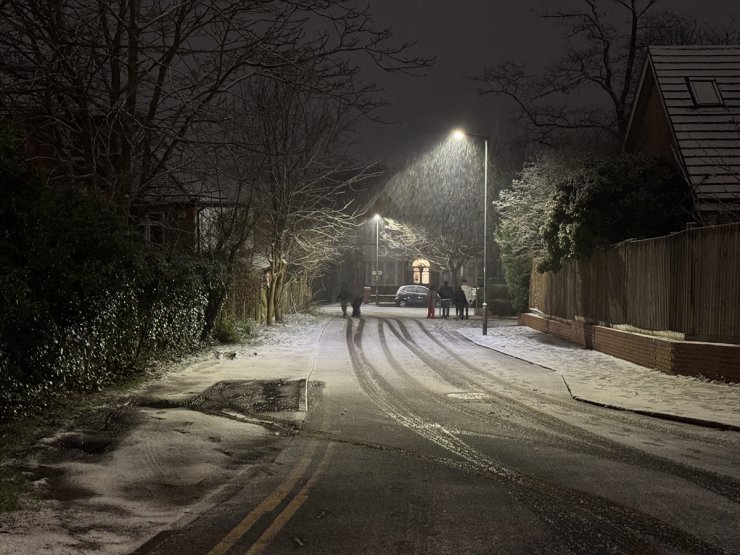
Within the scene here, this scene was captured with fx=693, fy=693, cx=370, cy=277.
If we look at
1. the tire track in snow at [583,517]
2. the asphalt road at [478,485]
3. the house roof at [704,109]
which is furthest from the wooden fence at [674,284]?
the tire track in snow at [583,517]

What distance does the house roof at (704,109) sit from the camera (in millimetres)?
15500

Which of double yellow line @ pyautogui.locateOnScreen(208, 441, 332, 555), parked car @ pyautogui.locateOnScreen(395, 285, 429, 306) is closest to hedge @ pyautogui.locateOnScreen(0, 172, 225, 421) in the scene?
double yellow line @ pyautogui.locateOnScreen(208, 441, 332, 555)

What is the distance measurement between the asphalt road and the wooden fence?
3.20m

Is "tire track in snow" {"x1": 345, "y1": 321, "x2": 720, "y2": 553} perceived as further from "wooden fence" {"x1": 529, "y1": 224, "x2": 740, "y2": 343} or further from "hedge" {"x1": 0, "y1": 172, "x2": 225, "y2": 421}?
"wooden fence" {"x1": 529, "y1": 224, "x2": 740, "y2": 343}

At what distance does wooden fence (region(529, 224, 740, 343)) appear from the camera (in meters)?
11.4

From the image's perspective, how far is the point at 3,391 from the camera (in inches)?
279

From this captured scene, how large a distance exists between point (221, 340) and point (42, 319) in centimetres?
1049

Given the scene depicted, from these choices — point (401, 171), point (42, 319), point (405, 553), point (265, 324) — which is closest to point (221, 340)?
point (265, 324)

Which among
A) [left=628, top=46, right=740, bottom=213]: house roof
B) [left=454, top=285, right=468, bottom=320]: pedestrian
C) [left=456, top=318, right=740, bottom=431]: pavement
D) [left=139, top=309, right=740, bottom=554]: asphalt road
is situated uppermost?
Answer: [left=628, top=46, right=740, bottom=213]: house roof

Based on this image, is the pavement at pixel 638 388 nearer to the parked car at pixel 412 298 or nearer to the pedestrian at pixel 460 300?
the pedestrian at pixel 460 300

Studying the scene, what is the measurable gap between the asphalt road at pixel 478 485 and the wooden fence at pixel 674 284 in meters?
3.20

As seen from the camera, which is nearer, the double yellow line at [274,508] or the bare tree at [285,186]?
the double yellow line at [274,508]

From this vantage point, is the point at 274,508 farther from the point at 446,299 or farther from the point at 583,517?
the point at 446,299

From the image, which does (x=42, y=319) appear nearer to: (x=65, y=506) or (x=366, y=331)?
(x=65, y=506)
